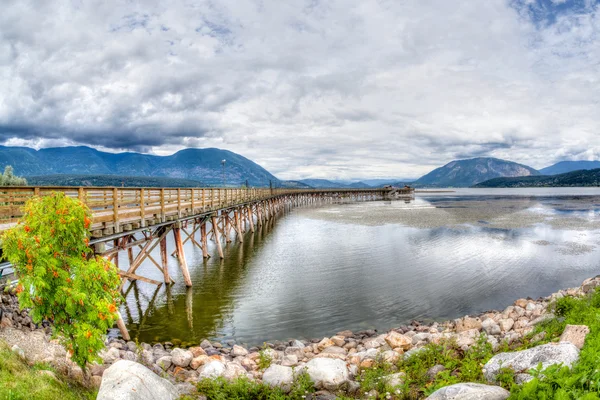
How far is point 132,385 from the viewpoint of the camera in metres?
5.46

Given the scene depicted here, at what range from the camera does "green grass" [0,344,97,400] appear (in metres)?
5.44

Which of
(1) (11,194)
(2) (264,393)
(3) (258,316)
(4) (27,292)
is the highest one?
(1) (11,194)

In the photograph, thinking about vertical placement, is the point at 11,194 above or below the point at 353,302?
above

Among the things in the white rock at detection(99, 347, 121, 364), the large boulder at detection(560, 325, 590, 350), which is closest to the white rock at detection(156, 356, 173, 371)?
the white rock at detection(99, 347, 121, 364)

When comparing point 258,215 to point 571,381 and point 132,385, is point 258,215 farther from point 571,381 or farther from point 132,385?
point 571,381

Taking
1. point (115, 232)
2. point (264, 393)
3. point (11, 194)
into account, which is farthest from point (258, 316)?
point (11, 194)

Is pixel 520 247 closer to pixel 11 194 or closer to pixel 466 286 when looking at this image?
pixel 466 286

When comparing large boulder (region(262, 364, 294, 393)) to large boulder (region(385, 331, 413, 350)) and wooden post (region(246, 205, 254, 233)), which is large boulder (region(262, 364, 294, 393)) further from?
wooden post (region(246, 205, 254, 233))

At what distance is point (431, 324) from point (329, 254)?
14411mm

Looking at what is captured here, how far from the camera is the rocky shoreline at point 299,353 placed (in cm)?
793

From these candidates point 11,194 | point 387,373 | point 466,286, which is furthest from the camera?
point 466,286

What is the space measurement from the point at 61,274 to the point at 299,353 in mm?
7043

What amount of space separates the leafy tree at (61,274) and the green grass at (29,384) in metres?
0.54

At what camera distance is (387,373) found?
7914mm
